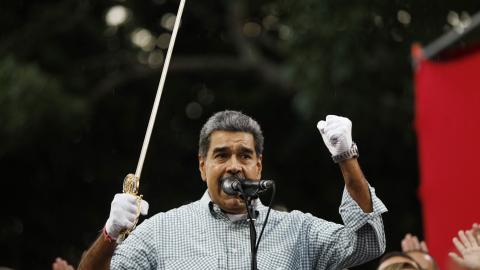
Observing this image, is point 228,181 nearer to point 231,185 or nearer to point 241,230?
point 231,185

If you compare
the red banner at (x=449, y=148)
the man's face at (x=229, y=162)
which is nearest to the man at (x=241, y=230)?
the man's face at (x=229, y=162)

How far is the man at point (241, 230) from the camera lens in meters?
5.15

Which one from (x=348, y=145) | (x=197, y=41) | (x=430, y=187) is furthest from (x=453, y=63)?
(x=197, y=41)

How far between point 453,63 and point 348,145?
14.9 feet

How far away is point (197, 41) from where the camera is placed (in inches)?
714

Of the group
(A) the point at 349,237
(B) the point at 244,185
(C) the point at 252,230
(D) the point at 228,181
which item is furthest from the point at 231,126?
(A) the point at 349,237

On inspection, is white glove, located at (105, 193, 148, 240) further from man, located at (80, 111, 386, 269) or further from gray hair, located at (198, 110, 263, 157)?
gray hair, located at (198, 110, 263, 157)

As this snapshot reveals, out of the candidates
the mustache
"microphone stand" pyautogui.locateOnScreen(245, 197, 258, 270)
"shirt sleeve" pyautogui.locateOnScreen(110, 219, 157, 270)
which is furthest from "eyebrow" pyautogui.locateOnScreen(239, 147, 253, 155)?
"shirt sleeve" pyautogui.locateOnScreen(110, 219, 157, 270)

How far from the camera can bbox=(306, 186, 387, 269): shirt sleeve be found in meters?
5.23

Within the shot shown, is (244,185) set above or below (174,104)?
below

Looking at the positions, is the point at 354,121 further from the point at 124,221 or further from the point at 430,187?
the point at 124,221

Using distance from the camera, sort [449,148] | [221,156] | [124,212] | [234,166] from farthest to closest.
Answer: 1. [449,148]
2. [221,156]
3. [234,166]
4. [124,212]

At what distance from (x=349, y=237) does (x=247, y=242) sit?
51 centimetres

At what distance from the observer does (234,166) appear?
18.2 feet
